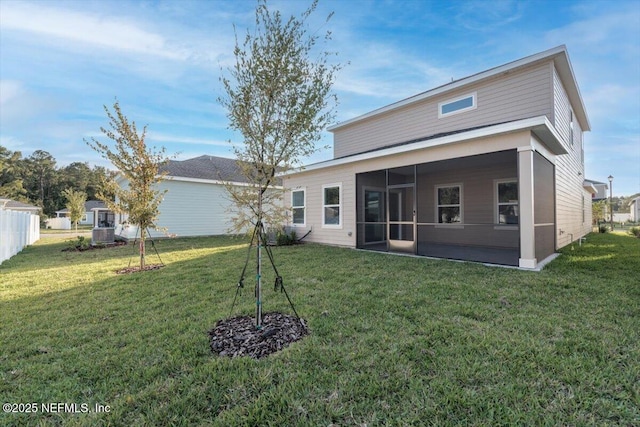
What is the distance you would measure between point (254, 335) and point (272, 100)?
2.68 m

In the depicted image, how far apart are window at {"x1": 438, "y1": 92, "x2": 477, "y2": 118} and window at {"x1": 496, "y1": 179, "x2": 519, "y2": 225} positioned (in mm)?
2931

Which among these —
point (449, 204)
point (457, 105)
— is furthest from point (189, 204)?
point (457, 105)

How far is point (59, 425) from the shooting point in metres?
1.92

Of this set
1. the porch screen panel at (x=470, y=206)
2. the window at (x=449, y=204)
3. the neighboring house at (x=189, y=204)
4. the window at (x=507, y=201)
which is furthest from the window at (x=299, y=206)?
the window at (x=507, y=201)

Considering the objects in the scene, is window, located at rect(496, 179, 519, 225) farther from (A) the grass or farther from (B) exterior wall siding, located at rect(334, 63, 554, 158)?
(A) the grass

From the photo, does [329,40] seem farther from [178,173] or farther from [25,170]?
[25,170]

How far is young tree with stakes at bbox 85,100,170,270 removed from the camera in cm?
701

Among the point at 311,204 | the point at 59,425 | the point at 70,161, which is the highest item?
the point at 70,161

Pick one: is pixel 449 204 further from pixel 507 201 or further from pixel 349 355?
pixel 349 355

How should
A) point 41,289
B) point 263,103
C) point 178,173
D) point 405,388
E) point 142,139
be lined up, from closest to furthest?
point 405,388 < point 263,103 < point 41,289 < point 142,139 < point 178,173

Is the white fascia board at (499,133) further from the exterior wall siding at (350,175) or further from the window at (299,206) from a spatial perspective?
the window at (299,206)

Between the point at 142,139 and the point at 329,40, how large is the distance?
6073mm

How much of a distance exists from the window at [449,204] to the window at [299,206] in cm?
556

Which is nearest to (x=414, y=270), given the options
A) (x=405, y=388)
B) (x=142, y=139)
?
(x=405, y=388)
